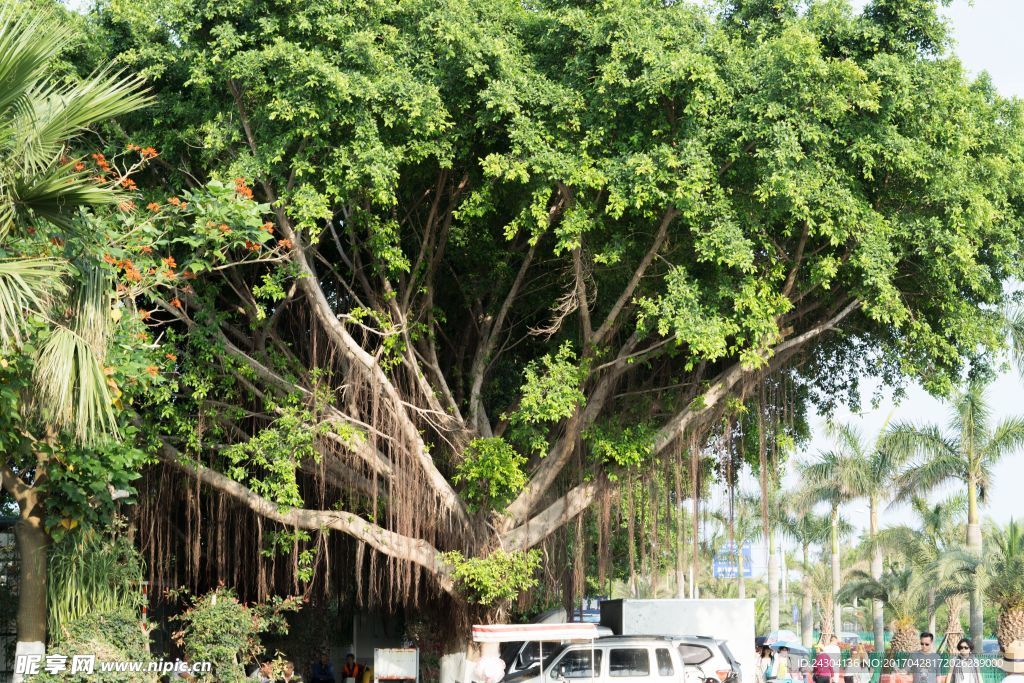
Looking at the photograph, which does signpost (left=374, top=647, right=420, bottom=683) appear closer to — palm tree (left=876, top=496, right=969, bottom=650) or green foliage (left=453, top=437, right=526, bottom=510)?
green foliage (left=453, top=437, right=526, bottom=510)

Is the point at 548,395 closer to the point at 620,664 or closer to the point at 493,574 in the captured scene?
the point at 493,574

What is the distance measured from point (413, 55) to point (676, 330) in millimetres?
4523

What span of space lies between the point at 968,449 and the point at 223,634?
18488mm

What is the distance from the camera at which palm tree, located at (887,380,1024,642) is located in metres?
26.2

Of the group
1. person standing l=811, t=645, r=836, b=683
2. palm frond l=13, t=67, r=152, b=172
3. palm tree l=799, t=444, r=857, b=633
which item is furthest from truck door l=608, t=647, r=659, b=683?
palm tree l=799, t=444, r=857, b=633

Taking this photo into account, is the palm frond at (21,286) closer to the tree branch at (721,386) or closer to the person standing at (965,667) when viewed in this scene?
the tree branch at (721,386)

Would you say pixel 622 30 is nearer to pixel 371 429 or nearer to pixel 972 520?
pixel 371 429

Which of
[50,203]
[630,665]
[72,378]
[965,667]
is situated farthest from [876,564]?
[50,203]

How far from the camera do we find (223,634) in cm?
1443

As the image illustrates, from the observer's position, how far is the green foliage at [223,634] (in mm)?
14266

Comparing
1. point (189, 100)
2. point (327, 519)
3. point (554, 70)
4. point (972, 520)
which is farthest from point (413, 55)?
point (972, 520)

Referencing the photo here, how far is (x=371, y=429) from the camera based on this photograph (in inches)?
589

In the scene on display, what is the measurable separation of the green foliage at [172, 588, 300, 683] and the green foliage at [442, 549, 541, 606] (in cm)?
221

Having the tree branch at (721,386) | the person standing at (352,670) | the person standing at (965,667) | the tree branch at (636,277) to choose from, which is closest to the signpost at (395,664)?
the tree branch at (721,386)
